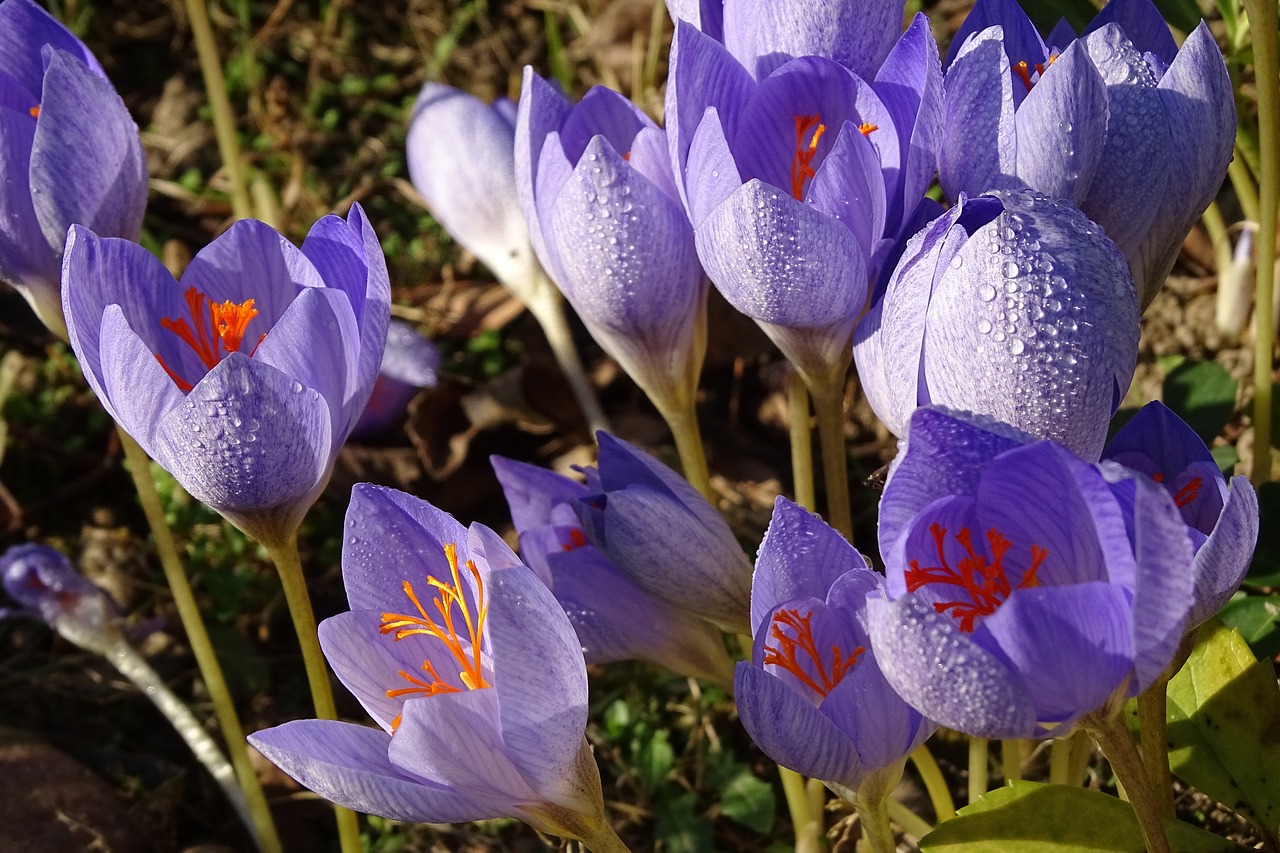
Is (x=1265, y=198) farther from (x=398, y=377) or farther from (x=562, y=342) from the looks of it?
(x=398, y=377)

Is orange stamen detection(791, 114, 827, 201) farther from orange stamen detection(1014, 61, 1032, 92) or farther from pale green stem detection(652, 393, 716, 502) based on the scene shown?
pale green stem detection(652, 393, 716, 502)

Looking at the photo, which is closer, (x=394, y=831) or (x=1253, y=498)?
(x=1253, y=498)

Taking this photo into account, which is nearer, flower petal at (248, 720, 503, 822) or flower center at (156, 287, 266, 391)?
flower petal at (248, 720, 503, 822)

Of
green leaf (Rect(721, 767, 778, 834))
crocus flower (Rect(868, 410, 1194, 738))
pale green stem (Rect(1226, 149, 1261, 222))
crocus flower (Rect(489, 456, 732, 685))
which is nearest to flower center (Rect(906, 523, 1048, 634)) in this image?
crocus flower (Rect(868, 410, 1194, 738))

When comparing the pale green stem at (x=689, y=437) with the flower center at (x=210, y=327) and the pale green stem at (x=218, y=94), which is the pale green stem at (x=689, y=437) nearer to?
the flower center at (x=210, y=327)

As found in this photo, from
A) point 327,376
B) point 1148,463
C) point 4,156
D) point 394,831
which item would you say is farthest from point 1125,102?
point 394,831

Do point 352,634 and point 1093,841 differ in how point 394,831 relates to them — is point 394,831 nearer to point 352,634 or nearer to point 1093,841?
point 352,634

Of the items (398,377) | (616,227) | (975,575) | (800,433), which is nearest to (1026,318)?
(975,575)
